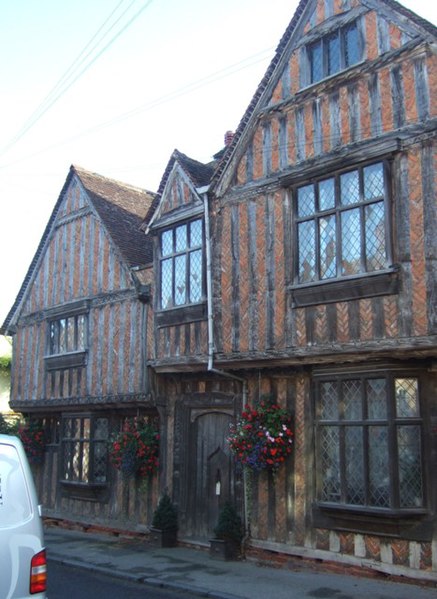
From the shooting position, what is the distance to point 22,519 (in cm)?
486

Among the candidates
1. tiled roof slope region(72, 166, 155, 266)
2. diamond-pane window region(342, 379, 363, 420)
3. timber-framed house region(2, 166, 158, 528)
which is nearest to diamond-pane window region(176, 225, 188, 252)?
timber-framed house region(2, 166, 158, 528)

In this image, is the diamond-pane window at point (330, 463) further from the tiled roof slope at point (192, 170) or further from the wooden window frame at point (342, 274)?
the tiled roof slope at point (192, 170)

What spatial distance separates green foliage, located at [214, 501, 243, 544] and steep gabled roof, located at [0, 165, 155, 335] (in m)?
5.81

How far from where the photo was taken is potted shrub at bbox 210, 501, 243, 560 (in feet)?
35.6

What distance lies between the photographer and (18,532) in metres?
4.76

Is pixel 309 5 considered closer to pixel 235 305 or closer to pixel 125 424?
pixel 235 305

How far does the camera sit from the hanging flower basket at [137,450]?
13109mm

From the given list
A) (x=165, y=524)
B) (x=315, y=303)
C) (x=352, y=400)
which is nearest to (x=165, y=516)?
(x=165, y=524)

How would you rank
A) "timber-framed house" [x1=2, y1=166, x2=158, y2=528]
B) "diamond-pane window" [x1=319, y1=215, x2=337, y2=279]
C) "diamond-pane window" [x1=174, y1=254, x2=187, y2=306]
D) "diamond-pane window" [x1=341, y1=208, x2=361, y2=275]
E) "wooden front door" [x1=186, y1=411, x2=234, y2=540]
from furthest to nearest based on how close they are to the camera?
"timber-framed house" [x1=2, y1=166, x2=158, y2=528] → "diamond-pane window" [x1=174, y1=254, x2=187, y2=306] → "wooden front door" [x1=186, y1=411, x2=234, y2=540] → "diamond-pane window" [x1=319, y1=215, x2=337, y2=279] → "diamond-pane window" [x1=341, y1=208, x2=361, y2=275]

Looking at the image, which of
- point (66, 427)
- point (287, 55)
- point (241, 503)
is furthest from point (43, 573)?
point (66, 427)

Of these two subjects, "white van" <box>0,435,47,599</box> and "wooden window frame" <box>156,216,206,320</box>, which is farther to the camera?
"wooden window frame" <box>156,216,206,320</box>

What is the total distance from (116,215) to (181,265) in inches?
165

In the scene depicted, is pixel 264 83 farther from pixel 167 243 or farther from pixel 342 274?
pixel 342 274

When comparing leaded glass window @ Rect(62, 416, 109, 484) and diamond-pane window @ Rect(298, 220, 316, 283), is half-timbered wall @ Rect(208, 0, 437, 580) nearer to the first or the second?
diamond-pane window @ Rect(298, 220, 316, 283)
